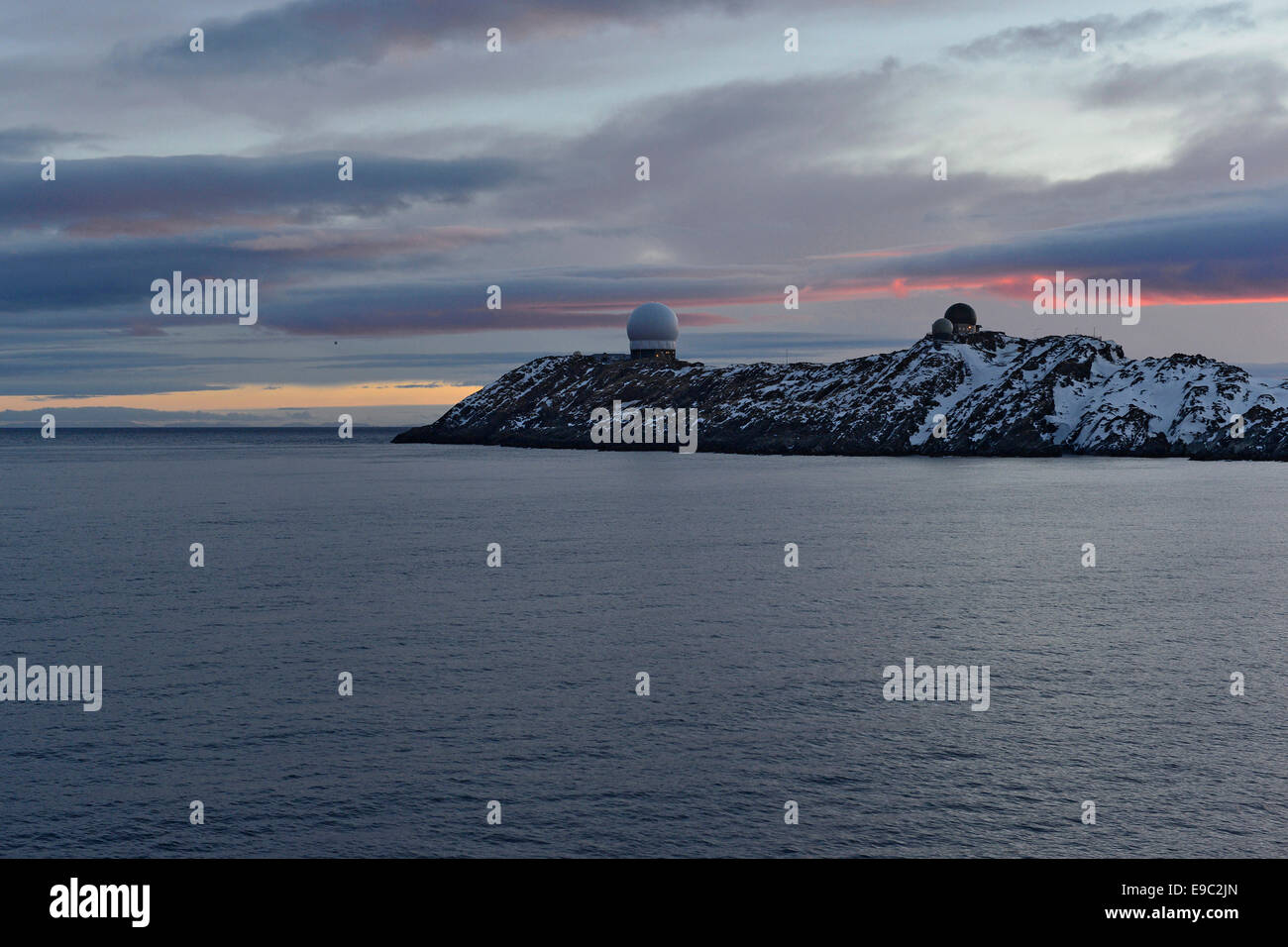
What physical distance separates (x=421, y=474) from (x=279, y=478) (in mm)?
19382

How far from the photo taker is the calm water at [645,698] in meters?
21.8

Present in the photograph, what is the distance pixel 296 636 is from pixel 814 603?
858 inches

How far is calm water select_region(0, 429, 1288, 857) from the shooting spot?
71.6 feet

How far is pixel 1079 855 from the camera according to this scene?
20.3 m

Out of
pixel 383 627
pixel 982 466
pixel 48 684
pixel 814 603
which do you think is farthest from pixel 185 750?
pixel 982 466

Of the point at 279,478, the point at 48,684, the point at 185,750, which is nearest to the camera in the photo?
the point at 185,750

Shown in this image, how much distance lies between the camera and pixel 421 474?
15225cm

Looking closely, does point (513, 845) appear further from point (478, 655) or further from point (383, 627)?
point (383, 627)

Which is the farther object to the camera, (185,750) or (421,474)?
(421,474)

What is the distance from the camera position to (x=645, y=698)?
31062 mm
